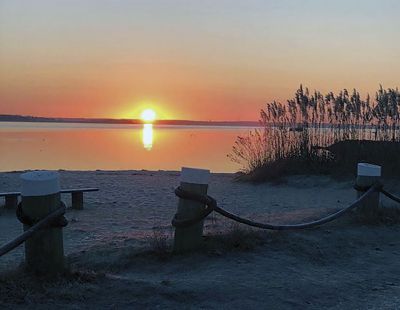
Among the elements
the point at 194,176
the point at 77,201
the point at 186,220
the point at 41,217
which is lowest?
the point at 77,201

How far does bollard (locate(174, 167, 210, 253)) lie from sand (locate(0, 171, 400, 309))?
14cm

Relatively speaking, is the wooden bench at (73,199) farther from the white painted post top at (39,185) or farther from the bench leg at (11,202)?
the white painted post top at (39,185)

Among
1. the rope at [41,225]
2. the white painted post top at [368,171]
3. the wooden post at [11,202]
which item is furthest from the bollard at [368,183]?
the wooden post at [11,202]

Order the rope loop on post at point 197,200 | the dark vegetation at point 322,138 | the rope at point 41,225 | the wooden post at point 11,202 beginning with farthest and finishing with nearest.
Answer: the dark vegetation at point 322,138
the wooden post at point 11,202
the rope loop on post at point 197,200
the rope at point 41,225

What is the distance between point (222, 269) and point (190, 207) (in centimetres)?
73

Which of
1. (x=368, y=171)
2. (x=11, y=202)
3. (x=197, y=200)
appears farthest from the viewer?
(x=11, y=202)

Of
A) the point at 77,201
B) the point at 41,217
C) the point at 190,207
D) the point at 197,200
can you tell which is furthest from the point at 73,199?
the point at 41,217

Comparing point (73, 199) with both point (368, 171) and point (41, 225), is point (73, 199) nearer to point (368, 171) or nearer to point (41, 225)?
point (368, 171)

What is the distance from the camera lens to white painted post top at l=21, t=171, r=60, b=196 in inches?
172

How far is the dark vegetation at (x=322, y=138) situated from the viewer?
15.7 m

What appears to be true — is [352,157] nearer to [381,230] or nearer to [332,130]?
[332,130]

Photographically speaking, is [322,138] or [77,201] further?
[322,138]

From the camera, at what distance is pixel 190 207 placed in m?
5.54

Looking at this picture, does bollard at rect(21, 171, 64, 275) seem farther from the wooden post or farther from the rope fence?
the wooden post
